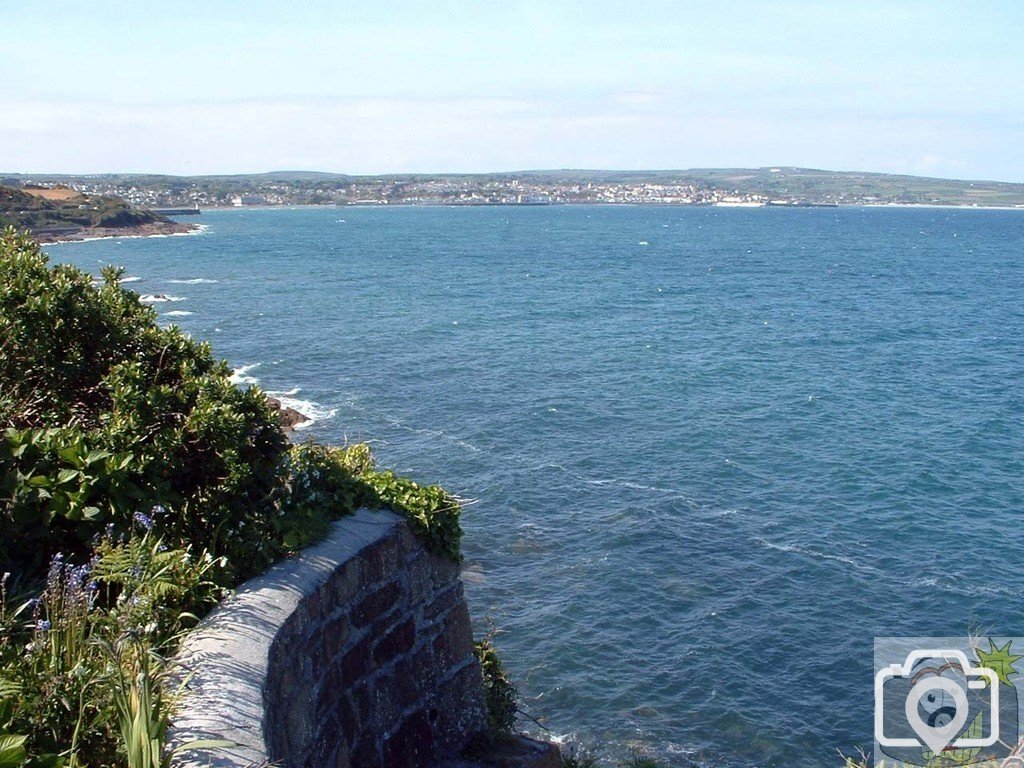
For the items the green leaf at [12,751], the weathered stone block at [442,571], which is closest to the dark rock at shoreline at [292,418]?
the weathered stone block at [442,571]

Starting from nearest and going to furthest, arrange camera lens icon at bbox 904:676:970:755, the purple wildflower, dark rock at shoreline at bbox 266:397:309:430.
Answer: the purple wildflower
camera lens icon at bbox 904:676:970:755
dark rock at shoreline at bbox 266:397:309:430

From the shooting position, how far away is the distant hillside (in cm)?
10169

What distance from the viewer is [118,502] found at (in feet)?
19.5

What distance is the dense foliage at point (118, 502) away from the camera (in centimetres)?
440

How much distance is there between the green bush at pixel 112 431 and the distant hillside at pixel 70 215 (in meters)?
94.7

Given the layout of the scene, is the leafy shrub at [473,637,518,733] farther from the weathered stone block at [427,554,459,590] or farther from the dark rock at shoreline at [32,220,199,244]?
the dark rock at shoreline at [32,220,199,244]

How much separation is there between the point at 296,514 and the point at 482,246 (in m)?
117

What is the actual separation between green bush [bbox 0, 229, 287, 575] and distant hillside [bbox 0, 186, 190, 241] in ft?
311

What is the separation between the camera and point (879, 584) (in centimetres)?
2152

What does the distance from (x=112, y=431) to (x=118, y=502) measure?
0.53 m

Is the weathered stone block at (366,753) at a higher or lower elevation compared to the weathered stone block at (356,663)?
A: lower

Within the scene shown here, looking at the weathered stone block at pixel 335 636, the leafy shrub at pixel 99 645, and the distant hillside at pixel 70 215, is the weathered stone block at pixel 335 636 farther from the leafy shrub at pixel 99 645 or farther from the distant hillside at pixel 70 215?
the distant hillside at pixel 70 215

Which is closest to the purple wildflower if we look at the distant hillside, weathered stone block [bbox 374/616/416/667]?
weathered stone block [bbox 374/616/416/667]

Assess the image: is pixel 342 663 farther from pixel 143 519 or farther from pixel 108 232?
pixel 108 232
